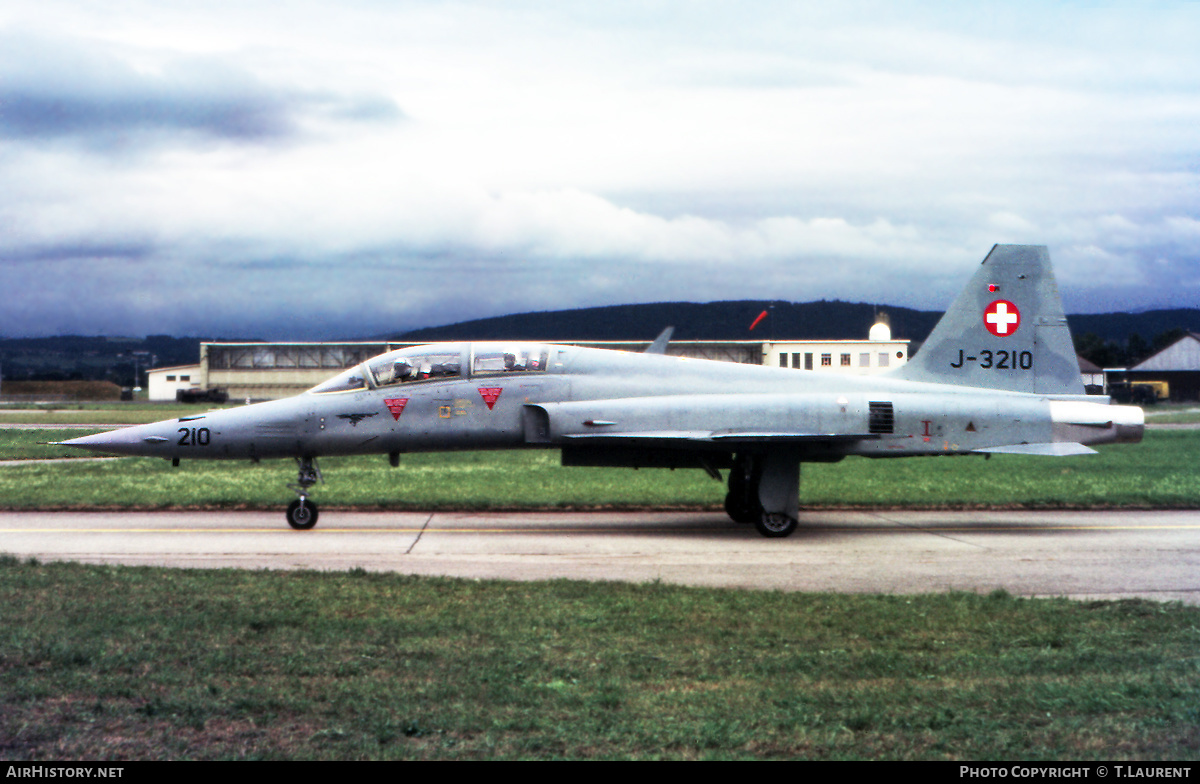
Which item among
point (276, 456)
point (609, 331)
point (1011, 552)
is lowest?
point (1011, 552)

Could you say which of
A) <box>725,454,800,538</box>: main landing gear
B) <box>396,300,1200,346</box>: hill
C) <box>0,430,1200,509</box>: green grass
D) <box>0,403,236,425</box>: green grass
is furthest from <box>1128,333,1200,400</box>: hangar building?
<box>725,454,800,538</box>: main landing gear

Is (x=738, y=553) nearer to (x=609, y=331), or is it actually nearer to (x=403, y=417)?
(x=403, y=417)

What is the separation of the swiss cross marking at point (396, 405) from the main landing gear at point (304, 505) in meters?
1.41

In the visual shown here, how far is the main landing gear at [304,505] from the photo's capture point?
13781 mm

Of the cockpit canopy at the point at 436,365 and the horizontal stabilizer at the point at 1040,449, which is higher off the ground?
the cockpit canopy at the point at 436,365

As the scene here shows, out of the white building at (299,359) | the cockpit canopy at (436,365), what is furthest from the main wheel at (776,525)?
the white building at (299,359)

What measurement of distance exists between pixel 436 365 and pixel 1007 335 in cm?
871

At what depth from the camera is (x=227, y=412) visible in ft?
45.6

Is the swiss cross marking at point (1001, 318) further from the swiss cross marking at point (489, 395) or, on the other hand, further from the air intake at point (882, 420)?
the swiss cross marking at point (489, 395)

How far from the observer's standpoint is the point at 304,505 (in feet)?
45.7

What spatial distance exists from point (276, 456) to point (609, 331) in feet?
155
